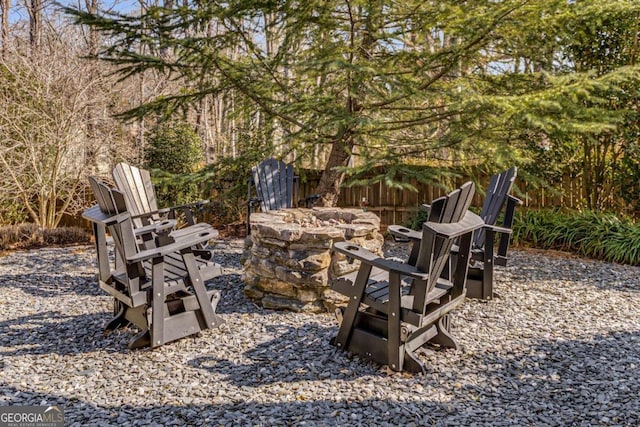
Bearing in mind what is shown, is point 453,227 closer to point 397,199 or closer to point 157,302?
point 157,302

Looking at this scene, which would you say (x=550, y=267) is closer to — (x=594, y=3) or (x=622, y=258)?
(x=622, y=258)

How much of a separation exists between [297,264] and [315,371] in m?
1.01

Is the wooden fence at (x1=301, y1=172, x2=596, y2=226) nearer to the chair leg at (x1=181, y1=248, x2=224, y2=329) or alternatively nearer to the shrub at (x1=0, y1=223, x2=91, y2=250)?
the shrub at (x1=0, y1=223, x2=91, y2=250)

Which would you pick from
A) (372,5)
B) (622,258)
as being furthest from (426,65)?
(622,258)

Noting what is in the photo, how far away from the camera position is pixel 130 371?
2326 mm

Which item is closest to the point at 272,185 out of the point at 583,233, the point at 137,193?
the point at 137,193

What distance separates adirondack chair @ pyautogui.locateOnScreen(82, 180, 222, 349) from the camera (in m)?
2.43

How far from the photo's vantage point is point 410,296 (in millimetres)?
2479

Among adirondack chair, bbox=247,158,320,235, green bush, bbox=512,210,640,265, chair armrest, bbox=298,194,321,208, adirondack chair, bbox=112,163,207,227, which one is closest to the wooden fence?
green bush, bbox=512,210,640,265

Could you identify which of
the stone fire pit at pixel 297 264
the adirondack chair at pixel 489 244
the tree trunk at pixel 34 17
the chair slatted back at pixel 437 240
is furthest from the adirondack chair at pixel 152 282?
the tree trunk at pixel 34 17

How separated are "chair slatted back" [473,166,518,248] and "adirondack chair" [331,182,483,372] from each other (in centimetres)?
136

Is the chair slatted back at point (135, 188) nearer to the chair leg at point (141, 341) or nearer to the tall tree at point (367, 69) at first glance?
the chair leg at point (141, 341)

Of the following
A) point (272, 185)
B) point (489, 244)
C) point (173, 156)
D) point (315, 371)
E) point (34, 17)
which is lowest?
point (315, 371)

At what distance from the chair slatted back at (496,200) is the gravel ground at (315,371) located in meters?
0.62
